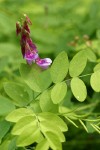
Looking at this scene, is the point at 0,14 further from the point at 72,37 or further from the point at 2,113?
the point at 2,113

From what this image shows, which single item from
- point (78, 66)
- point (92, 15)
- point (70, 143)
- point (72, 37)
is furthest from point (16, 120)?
point (92, 15)

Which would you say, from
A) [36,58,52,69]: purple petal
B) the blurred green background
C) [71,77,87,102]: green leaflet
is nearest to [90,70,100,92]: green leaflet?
[71,77,87,102]: green leaflet

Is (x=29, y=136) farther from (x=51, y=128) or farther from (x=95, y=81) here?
(x=95, y=81)

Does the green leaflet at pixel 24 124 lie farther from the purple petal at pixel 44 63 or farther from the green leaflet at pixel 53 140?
the purple petal at pixel 44 63

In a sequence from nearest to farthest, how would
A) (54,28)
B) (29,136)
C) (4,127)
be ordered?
1. (29,136)
2. (4,127)
3. (54,28)

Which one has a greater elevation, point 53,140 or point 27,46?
point 27,46

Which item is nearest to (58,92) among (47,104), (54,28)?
(47,104)
